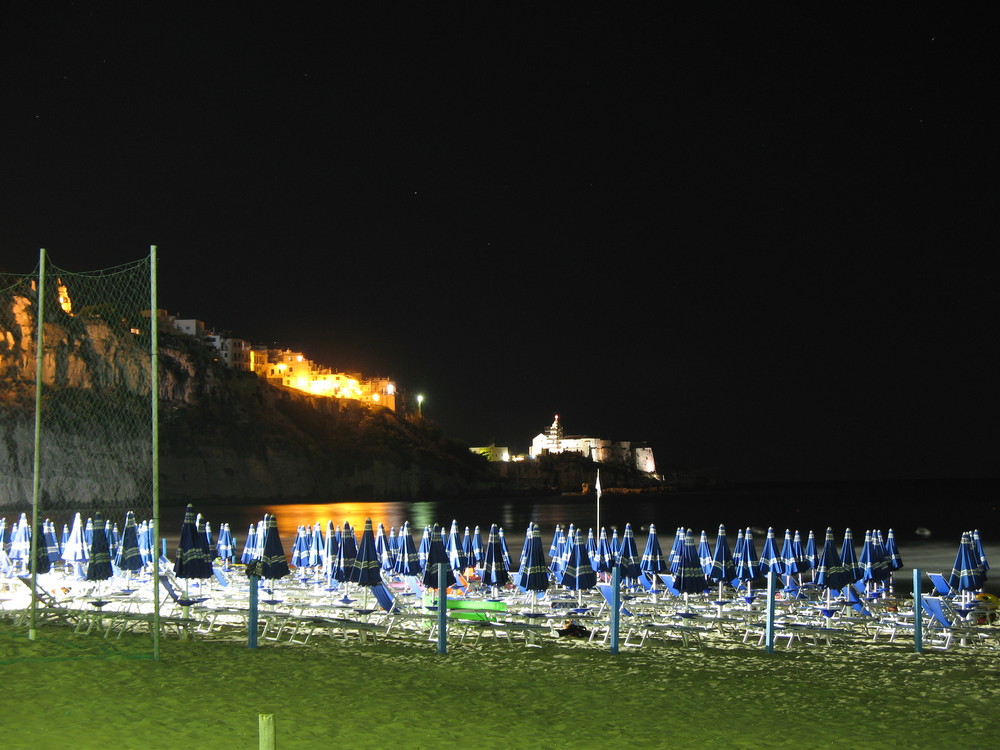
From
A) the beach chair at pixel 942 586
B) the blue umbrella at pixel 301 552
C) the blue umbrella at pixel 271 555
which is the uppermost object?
the blue umbrella at pixel 271 555

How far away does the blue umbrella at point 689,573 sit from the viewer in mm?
15318

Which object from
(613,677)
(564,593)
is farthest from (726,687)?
(564,593)

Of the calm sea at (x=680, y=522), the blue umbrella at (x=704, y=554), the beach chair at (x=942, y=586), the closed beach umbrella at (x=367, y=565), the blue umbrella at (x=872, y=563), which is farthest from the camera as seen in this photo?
the calm sea at (x=680, y=522)

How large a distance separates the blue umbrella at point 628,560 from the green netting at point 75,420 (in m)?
8.46

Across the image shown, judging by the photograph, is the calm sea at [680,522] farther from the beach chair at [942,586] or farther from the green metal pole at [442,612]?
the green metal pole at [442,612]

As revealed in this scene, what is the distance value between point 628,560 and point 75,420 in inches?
2019

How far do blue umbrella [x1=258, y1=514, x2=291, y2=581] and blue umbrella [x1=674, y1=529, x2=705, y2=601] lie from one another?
611 centimetres

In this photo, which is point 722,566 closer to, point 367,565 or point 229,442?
point 367,565

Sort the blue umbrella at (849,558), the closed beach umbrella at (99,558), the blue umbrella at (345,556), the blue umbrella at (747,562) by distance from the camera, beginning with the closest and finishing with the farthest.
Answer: the closed beach umbrella at (99,558) < the blue umbrella at (849,558) < the blue umbrella at (345,556) < the blue umbrella at (747,562)

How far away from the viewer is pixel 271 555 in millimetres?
14375

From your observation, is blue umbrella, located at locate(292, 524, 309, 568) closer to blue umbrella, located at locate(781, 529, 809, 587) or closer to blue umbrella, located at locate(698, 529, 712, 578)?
blue umbrella, located at locate(698, 529, 712, 578)

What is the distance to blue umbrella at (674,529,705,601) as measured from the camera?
15318 millimetres

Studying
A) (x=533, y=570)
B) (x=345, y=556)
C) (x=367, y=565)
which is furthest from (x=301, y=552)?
(x=533, y=570)

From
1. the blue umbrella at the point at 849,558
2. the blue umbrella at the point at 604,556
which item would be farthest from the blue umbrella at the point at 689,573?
the blue umbrella at the point at 604,556
